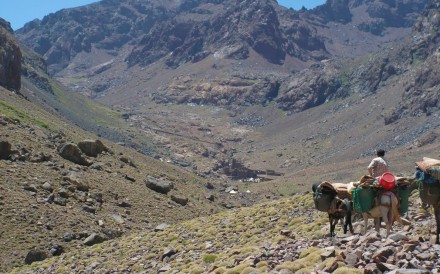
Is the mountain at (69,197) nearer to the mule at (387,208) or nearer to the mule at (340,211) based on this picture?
the mule at (340,211)

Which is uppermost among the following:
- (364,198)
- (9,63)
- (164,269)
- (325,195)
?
(9,63)

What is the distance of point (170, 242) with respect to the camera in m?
35.0

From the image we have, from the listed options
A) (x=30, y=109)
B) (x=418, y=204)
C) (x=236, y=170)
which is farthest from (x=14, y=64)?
(x=418, y=204)

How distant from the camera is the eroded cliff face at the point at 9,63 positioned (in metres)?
115

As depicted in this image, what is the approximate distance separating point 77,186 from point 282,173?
14801cm

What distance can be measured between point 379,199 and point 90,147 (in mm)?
50664

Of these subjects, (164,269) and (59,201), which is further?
(59,201)

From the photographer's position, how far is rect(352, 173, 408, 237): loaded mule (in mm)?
18641

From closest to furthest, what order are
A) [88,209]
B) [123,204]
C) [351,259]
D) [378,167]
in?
[351,259] < [378,167] < [88,209] < [123,204]

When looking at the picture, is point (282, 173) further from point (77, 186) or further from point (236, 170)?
point (77, 186)

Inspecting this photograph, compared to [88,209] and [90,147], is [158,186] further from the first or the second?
[88,209]

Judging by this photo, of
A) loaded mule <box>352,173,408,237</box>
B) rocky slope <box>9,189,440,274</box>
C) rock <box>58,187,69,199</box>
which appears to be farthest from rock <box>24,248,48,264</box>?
loaded mule <box>352,173,408,237</box>

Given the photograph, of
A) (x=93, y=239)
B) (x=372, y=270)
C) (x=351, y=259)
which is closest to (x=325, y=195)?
(x=351, y=259)

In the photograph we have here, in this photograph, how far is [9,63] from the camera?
119 metres
